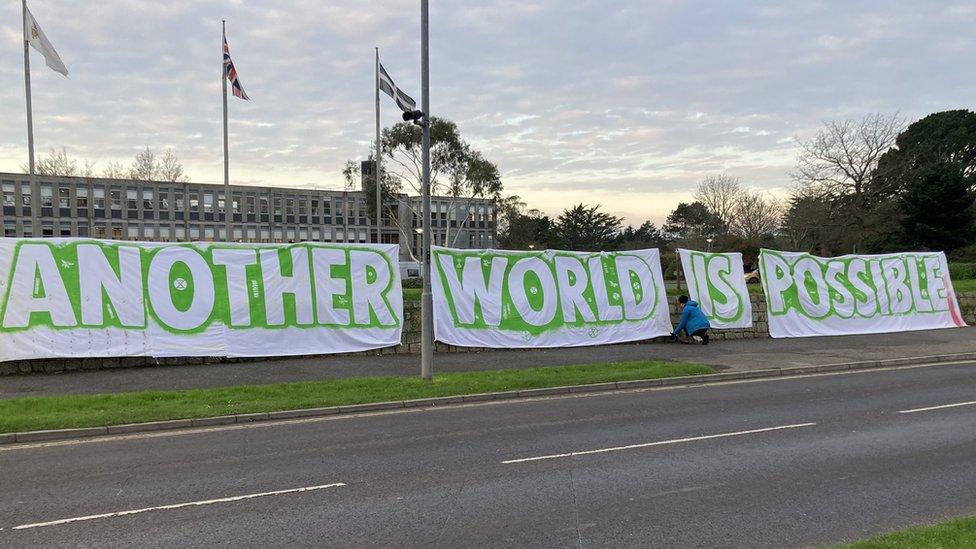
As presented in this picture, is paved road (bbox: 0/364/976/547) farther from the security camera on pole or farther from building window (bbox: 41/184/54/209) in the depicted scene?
building window (bbox: 41/184/54/209)

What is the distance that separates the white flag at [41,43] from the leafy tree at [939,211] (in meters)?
51.8

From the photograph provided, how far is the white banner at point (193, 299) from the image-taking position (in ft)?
40.3

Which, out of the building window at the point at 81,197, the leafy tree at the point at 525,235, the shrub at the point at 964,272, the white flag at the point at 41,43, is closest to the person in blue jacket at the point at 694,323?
the white flag at the point at 41,43

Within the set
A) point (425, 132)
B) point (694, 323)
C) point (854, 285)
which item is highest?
point (425, 132)

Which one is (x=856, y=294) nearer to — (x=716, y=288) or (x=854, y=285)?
(x=854, y=285)

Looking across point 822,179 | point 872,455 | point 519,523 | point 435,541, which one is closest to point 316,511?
point 435,541

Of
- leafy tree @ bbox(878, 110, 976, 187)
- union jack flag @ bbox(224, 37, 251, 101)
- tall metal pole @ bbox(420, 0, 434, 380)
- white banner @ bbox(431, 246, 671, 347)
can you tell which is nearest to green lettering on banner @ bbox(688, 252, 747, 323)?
white banner @ bbox(431, 246, 671, 347)

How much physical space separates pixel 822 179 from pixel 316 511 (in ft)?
162

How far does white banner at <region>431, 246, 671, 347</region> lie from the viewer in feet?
51.1

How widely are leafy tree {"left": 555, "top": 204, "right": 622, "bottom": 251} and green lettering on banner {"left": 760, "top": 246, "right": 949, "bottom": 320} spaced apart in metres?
56.8

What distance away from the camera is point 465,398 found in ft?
34.3

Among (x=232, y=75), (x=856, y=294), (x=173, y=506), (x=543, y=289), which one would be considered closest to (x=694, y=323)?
(x=543, y=289)

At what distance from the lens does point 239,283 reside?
14.0 metres

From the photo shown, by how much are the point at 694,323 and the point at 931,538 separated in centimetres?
1318
